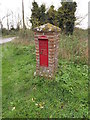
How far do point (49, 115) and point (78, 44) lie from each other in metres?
4.28

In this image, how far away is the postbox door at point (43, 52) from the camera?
3988 millimetres

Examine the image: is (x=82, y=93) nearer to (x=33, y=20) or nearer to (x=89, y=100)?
(x=89, y=100)

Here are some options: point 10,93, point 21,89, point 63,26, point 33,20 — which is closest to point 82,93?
point 21,89

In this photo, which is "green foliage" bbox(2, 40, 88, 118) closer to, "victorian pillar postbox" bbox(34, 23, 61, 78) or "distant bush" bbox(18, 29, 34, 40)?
"victorian pillar postbox" bbox(34, 23, 61, 78)

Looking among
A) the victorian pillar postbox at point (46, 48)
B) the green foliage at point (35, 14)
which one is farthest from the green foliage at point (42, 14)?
the victorian pillar postbox at point (46, 48)

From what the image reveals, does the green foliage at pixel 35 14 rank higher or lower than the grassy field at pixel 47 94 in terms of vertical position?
higher

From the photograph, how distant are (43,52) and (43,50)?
0.07 meters

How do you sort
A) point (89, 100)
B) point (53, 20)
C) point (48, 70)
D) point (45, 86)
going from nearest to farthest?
point (89, 100) < point (45, 86) < point (48, 70) < point (53, 20)

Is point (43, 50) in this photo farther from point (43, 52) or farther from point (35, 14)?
point (35, 14)

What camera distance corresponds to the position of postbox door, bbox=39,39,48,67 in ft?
13.1

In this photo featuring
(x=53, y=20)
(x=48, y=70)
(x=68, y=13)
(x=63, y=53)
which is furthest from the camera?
(x=53, y=20)

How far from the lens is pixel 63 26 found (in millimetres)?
12312

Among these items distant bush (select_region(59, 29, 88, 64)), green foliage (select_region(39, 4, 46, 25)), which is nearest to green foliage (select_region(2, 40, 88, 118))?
distant bush (select_region(59, 29, 88, 64))

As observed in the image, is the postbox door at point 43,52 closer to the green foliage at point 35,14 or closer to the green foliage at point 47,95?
the green foliage at point 47,95
